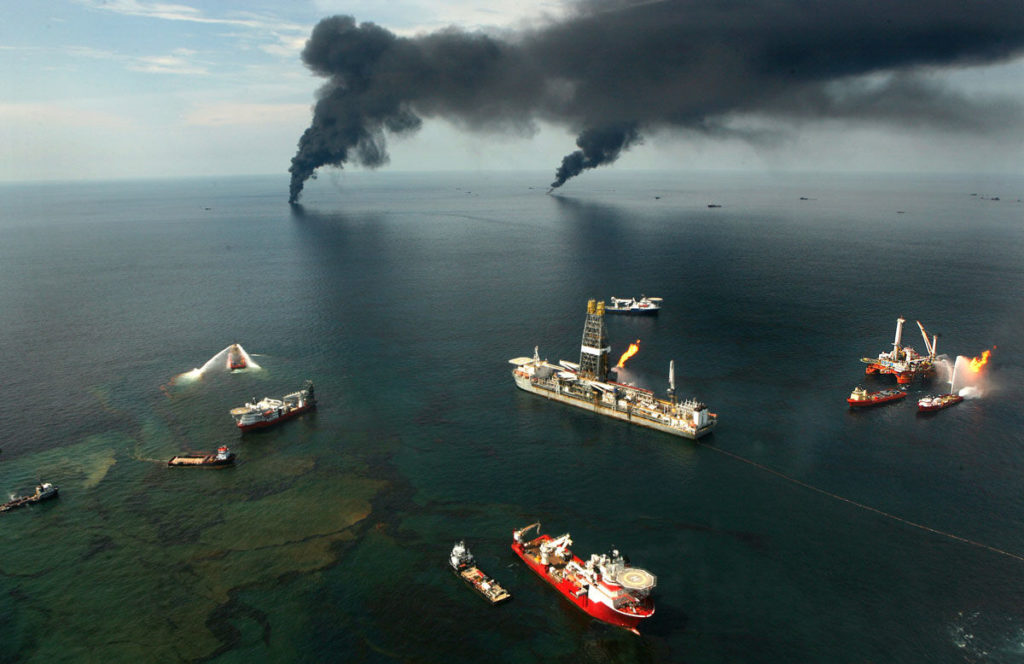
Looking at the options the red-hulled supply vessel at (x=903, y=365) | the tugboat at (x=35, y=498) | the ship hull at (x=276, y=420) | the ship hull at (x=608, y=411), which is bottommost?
the tugboat at (x=35, y=498)

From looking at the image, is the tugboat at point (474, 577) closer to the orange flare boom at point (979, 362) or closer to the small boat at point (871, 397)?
the small boat at point (871, 397)

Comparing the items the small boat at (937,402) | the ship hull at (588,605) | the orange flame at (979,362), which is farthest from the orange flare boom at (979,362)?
the ship hull at (588,605)

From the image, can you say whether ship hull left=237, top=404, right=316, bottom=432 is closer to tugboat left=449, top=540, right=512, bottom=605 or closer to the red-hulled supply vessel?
tugboat left=449, top=540, right=512, bottom=605

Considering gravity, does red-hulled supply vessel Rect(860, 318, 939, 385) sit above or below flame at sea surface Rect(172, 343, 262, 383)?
above

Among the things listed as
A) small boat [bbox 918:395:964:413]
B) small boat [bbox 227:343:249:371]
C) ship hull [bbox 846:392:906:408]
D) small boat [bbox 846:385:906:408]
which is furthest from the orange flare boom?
small boat [bbox 227:343:249:371]

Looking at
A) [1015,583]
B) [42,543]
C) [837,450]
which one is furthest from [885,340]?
[42,543]
